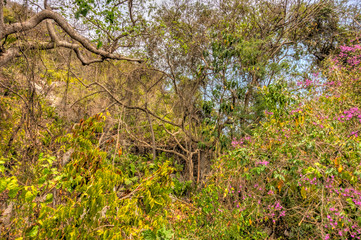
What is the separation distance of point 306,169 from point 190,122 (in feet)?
11.2

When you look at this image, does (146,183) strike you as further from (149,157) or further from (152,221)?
(149,157)

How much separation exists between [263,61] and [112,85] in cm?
428

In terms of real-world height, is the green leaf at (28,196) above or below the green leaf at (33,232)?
above

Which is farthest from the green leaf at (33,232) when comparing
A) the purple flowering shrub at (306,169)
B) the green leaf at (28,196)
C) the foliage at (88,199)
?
the purple flowering shrub at (306,169)

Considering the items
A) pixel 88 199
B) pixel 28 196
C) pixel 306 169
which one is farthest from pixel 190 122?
pixel 28 196

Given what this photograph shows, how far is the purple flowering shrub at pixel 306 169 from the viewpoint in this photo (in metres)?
2.59

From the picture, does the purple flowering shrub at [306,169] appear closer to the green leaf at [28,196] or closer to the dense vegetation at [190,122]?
the dense vegetation at [190,122]

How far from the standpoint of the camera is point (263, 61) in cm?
572

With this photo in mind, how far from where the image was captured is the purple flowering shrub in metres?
2.59

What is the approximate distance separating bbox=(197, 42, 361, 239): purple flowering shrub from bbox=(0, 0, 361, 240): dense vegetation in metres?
0.03

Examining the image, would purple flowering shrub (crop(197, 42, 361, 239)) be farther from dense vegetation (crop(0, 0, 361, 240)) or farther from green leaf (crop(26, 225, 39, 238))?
green leaf (crop(26, 225, 39, 238))

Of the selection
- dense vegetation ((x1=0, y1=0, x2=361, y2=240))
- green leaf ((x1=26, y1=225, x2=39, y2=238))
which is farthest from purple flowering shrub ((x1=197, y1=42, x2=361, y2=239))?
green leaf ((x1=26, y1=225, x2=39, y2=238))

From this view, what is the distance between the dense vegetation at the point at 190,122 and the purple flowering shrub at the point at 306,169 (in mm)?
29

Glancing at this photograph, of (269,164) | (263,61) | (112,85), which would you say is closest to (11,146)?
(112,85)
